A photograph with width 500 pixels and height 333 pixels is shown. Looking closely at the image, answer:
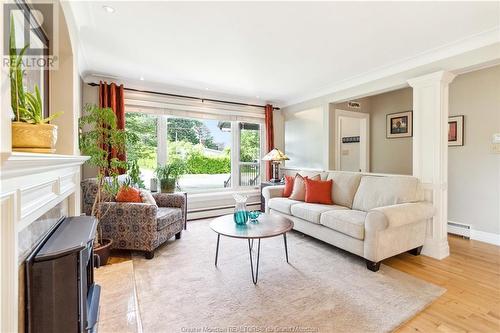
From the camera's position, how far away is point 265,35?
97.6 inches

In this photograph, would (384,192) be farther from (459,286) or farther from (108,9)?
(108,9)

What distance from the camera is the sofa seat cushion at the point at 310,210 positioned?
10.2 feet

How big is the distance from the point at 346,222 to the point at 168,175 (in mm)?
2689

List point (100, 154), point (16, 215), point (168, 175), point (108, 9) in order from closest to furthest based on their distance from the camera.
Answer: point (16, 215) → point (108, 9) → point (100, 154) → point (168, 175)

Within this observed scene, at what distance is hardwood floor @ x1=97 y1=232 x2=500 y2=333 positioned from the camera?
1713mm

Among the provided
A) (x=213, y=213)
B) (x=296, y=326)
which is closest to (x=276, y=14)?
(x=296, y=326)

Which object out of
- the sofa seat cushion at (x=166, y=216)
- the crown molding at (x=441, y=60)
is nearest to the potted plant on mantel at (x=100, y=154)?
the sofa seat cushion at (x=166, y=216)

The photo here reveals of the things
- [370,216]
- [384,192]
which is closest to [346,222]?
[370,216]

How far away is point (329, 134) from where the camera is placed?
4.48 meters

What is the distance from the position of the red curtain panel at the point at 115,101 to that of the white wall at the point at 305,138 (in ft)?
10.6

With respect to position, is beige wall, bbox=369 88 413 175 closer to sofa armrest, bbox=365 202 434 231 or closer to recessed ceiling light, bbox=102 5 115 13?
sofa armrest, bbox=365 202 434 231

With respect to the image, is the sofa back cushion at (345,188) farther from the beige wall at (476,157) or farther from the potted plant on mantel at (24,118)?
the potted plant on mantel at (24,118)

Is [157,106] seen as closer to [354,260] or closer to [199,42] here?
[199,42]

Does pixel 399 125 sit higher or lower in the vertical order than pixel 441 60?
lower
